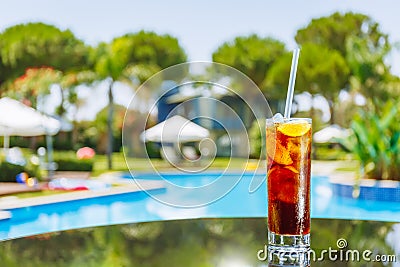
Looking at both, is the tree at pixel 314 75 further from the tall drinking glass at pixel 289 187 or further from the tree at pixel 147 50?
the tall drinking glass at pixel 289 187

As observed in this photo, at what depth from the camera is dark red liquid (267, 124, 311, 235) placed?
45.5 inches

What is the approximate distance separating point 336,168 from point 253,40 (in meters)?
6.67

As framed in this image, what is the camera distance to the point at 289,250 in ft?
3.73

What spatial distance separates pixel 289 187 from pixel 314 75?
1475 centimetres

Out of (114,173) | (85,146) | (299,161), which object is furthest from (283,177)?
(85,146)

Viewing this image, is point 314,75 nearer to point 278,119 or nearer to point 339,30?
point 339,30

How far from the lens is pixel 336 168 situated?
12633 millimetres

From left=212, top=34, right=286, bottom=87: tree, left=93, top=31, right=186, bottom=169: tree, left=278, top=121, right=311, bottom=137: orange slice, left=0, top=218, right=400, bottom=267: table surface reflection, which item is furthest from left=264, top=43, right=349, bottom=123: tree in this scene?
left=278, top=121, right=311, bottom=137: orange slice

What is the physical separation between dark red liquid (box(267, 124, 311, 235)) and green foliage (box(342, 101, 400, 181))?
18.9 feet

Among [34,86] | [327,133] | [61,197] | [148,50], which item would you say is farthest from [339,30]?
[61,197]

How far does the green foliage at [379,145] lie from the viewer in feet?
22.2

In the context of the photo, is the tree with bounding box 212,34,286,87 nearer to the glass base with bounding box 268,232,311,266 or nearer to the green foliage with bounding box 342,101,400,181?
the green foliage with bounding box 342,101,400,181

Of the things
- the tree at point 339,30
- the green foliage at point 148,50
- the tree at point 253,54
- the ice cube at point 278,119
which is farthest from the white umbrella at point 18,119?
the ice cube at point 278,119

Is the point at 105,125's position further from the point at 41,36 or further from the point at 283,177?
the point at 283,177
